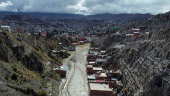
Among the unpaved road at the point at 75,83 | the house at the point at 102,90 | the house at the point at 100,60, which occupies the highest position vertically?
the house at the point at 100,60

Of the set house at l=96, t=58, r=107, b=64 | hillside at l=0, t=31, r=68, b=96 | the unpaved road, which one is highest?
hillside at l=0, t=31, r=68, b=96

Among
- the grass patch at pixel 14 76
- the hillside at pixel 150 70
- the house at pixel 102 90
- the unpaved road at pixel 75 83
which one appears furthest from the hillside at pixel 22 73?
the hillside at pixel 150 70

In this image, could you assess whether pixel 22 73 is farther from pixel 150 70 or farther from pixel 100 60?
pixel 100 60

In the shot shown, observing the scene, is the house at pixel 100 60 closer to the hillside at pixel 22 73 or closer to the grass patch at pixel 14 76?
the hillside at pixel 22 73

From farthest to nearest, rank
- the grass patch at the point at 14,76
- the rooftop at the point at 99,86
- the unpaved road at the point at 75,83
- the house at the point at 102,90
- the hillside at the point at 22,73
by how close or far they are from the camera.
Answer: the unpaved road at the point at 75,83 < the rooftop at the point at 99,86 < the house at the point at 102,90 < the grass patch at the point at 14,76 < the hillside at the point at 22,73

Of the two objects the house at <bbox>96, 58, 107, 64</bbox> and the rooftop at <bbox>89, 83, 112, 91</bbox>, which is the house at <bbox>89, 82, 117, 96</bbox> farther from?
the house at <bbox>96, 58, 107, 64</bbox>

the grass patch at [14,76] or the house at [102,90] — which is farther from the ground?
the grass patch at [14,76]

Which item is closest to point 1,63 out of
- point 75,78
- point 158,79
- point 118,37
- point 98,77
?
point 75,78

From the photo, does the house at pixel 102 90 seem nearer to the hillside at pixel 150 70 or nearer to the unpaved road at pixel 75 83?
the unpaved road at pixel 75 83

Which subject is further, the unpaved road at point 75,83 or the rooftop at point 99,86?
the unpaved road at point 75,83

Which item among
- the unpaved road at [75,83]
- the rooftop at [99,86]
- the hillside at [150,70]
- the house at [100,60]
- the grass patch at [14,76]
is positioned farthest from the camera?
the house at [100,60]

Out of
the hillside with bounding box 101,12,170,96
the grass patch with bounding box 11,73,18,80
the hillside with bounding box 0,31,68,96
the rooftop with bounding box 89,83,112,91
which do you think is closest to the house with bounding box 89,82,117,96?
the rooftop with bounding box 89,83,112,91

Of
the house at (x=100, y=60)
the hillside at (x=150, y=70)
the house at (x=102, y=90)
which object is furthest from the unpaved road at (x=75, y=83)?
the hillside at (x=150, y=70)
